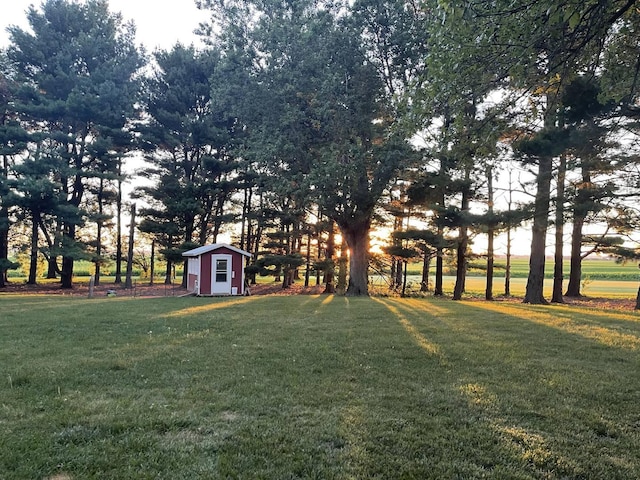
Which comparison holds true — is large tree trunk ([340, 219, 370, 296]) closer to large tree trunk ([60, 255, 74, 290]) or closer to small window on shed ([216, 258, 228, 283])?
small window on shed ([216, 258, 228, 283])

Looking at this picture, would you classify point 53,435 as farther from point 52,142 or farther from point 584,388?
point 52,142

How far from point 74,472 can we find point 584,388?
450cm

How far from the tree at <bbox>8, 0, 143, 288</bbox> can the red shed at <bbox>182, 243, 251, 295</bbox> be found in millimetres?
6962

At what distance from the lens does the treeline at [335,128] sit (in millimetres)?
4598

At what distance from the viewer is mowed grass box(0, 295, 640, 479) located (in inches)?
104

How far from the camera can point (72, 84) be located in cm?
2084

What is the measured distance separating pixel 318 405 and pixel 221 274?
602 inches

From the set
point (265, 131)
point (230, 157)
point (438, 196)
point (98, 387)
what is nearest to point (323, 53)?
point (265, 131)

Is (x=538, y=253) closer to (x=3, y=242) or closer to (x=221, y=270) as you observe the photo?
(x=221, y=270)

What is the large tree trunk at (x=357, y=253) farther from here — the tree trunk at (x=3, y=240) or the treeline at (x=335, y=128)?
the tree trunk at (x=3, y=240)

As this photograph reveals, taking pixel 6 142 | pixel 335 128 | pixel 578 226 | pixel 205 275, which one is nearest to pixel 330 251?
pixel 205 275

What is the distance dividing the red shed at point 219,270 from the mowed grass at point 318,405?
10807 mm

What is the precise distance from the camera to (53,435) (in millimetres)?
2963

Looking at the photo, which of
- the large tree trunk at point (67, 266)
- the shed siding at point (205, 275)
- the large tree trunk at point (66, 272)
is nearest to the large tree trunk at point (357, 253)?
the shed siding at point (205, 275)
